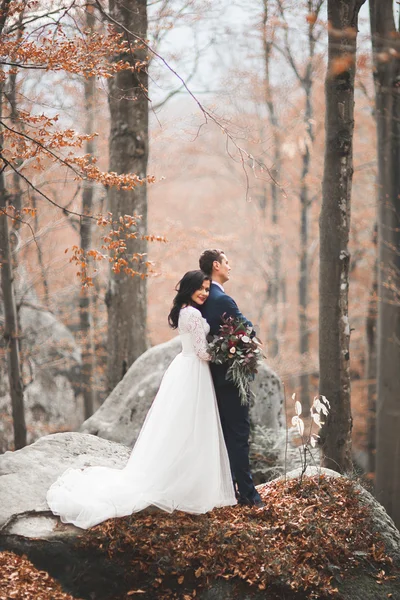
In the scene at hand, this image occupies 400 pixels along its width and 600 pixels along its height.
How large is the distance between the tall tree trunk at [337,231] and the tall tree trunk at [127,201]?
293 centimetres

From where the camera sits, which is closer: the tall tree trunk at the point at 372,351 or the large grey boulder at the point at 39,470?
the large grey boulder at the point at 39,470

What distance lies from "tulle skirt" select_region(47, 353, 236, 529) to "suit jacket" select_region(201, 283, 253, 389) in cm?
10

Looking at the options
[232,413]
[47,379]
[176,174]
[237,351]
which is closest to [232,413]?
[232,413]

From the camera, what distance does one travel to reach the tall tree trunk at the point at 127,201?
8213 millimetres

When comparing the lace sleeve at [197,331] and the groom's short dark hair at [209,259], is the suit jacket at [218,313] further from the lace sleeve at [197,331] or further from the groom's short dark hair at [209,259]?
the groom's short dark hair at [209,259]

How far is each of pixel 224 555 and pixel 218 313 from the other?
2.15 metres

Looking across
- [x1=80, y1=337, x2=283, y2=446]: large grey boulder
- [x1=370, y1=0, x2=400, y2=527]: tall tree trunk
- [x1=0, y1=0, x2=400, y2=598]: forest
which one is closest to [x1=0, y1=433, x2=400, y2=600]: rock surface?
[x1=0, y1=0, x2=400, y2=598]: forest

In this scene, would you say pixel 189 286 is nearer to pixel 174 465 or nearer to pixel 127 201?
pixel 174 465

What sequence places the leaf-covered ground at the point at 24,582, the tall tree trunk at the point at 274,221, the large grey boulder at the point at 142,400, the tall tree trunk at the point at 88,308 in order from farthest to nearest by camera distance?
the tall tree trunk at the point at 274,221
the tall tree trunk at the point at 88,308
the large grey boulder at the point at 142,400
the leaf-covered ground at the point at 24,582

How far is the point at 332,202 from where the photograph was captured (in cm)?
638

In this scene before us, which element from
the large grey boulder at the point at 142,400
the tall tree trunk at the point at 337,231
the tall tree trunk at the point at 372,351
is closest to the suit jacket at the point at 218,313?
the tall tree trunk at the point at 337,231

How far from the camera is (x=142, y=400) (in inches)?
309

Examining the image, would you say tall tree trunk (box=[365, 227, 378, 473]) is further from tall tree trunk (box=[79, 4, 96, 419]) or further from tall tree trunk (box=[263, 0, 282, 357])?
tall tree trunk (box=[79, 4, 96, 419])

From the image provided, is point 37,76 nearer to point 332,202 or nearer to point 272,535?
point 332,202
